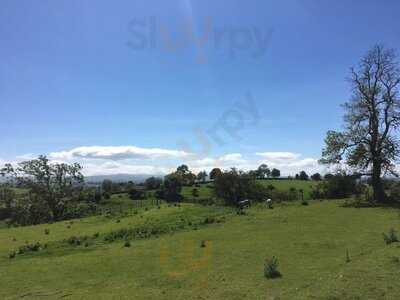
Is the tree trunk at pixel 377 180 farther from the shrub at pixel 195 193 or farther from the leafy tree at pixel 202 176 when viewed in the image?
the leafy tree at pixel 202 176

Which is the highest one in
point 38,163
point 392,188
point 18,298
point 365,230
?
point 38,163

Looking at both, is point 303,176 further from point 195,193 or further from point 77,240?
point 77,240

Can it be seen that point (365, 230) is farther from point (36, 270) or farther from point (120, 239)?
point (36, 270)

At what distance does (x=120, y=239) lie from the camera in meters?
23.6

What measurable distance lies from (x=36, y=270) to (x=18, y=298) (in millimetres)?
4178

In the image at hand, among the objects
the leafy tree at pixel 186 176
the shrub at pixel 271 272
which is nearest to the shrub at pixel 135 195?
the leafy tree at pixel 186 176

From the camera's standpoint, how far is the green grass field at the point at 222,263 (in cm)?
1109

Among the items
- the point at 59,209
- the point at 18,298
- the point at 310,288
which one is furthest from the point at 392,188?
A: the point at 59,209

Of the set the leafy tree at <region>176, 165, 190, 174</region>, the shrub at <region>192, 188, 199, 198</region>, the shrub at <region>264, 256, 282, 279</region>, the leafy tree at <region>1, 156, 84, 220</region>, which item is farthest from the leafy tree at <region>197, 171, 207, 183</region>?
the shrub at <region>264, 256, 282, 279</region>
